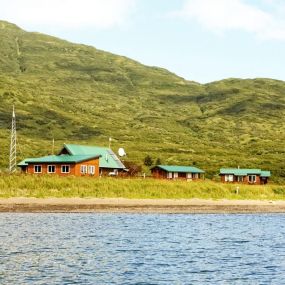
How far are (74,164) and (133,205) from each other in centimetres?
3056

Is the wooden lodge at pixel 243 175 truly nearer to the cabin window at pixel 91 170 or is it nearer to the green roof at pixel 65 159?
the cabin window at pixel 91 170

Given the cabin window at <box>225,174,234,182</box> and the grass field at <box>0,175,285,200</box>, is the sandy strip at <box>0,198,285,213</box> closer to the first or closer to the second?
the grass field at <box>0,175,285,200</box>

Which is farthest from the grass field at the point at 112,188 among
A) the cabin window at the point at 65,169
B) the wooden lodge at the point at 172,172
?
the wooden lodge at the point at 172,172

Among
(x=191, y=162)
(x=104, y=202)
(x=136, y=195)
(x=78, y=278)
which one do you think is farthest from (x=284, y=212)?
(x=191, y=162)

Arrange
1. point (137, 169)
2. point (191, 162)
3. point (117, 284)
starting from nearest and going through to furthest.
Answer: point (117, 284) → point (137, 169) → point (191, 162)

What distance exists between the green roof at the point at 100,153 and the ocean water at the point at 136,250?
4389 cm

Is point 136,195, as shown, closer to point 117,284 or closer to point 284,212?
point 284,212

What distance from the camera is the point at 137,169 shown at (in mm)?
126000

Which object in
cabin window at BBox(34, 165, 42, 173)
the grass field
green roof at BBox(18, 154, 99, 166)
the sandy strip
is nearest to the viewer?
the sandy strip

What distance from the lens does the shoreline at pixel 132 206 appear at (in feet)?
222

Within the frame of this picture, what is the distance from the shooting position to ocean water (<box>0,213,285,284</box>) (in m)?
31.1

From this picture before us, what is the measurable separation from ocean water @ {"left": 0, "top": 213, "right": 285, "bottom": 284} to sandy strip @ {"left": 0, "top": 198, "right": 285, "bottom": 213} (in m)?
4.45

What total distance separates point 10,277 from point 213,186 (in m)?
63.3

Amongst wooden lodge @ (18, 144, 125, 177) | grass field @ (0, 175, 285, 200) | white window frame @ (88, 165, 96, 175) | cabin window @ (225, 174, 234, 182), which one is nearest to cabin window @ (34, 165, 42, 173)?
wooden lodge @ (18, 144, 125, 177)
